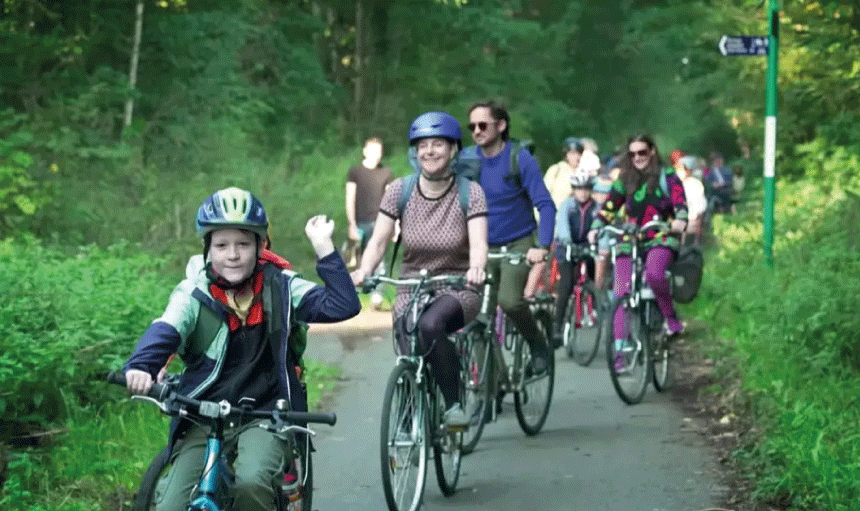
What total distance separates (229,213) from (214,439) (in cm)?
79

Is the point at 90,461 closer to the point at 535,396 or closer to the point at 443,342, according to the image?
the point at 443,342

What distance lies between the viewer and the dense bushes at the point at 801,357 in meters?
8.53

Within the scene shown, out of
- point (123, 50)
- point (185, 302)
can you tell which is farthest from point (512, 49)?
point (185, 302)

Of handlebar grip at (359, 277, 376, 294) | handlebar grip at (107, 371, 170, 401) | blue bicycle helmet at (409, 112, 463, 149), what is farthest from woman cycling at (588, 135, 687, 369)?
handlebar grip at (107, 371, 170, 401)

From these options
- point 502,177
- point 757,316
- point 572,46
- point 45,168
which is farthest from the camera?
point 572,46

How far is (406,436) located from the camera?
8297 mm

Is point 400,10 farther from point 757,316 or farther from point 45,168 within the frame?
point 757,316

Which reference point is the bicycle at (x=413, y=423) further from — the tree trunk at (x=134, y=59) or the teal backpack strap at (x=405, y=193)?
the tree trunk at (x=134, y=59)

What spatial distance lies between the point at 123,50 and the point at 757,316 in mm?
10123

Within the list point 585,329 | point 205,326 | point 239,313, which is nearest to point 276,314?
point 239,313

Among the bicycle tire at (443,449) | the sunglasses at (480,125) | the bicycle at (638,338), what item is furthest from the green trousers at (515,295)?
the bicycle tire at (443,449)

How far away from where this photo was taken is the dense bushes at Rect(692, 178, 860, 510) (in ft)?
28.0

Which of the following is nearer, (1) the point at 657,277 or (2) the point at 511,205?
(2) the point at 511,205

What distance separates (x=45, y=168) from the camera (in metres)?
18.5
